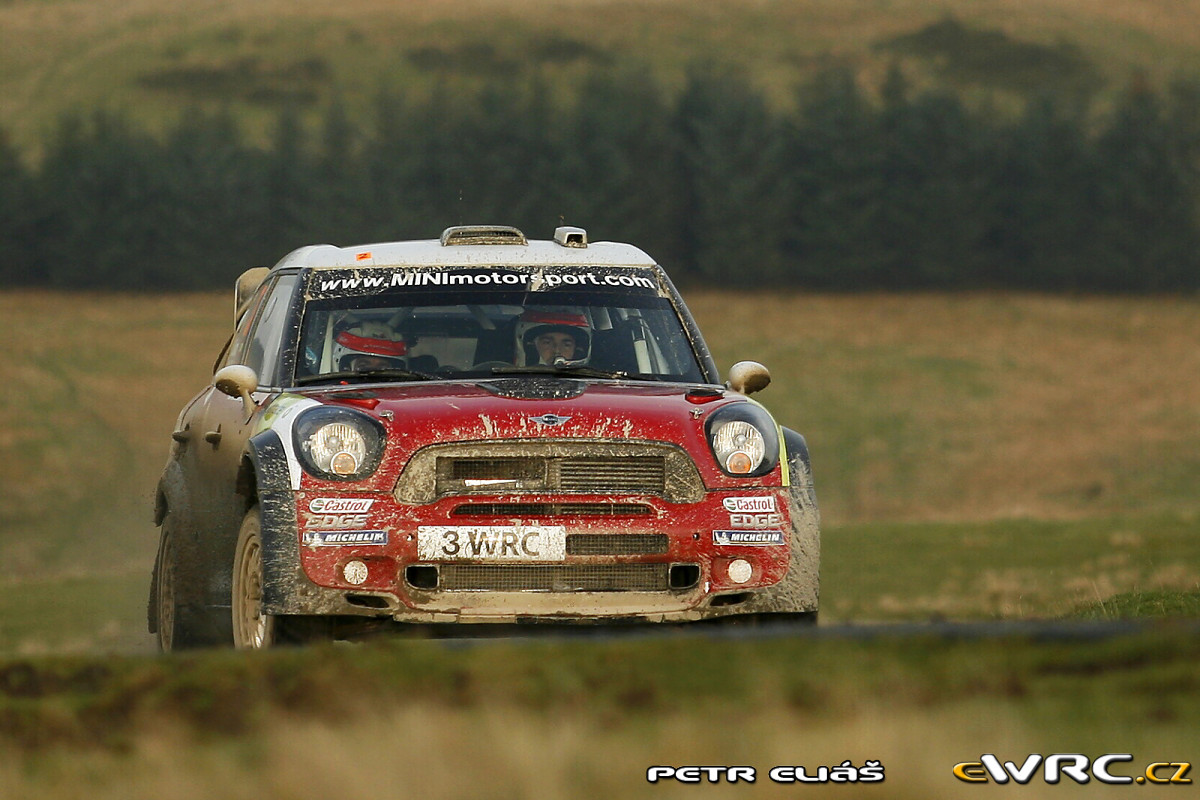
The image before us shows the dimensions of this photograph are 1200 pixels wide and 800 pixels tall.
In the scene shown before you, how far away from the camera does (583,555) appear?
7418 millimetres

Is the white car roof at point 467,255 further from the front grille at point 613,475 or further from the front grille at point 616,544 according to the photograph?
the front grille at point 616,544

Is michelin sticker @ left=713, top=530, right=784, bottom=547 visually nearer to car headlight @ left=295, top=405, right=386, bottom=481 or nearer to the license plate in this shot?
the license plate

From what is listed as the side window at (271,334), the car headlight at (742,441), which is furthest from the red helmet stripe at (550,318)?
the car headlight at (742,441)

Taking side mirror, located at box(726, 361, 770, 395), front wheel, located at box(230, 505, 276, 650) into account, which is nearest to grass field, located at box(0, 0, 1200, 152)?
side mirror, located at box(726, 361, 770, 395)

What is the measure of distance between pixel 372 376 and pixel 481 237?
1.43 metres

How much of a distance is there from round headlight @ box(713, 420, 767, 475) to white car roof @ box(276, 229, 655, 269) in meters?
1.87

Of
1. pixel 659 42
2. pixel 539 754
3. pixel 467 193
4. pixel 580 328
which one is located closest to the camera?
pixel 539 754

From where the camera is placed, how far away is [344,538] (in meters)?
7.42

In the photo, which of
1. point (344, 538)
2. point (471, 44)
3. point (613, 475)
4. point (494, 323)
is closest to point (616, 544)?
point (613, 475)

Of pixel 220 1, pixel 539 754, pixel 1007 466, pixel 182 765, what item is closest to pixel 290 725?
pixel 182 765

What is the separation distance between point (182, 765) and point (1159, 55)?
12583 cm

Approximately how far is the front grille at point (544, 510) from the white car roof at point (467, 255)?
2.10 metres

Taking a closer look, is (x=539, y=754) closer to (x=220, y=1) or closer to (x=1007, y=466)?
(x=1007, y=466)

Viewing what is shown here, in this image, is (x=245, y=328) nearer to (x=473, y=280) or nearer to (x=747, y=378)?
(x=473, y=280)
